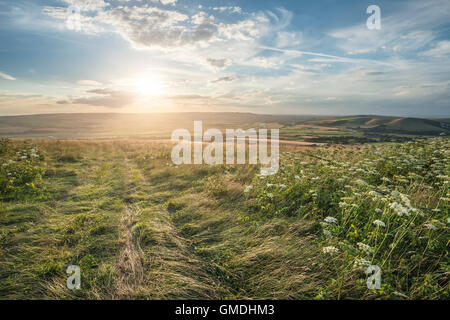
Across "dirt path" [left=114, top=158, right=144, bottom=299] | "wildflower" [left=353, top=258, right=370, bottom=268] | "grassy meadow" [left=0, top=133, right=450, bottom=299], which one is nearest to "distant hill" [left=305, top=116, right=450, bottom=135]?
"grassy meadow" [left=0, top=133, right=450, bottom=299]

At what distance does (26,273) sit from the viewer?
3318 mm

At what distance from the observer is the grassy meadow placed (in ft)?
9.86

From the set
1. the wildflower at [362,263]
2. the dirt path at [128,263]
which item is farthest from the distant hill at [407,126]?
the dirt path at [128,263]

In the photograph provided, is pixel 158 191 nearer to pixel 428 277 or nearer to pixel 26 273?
pixel 26 273

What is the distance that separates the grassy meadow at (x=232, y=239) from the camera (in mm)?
3006

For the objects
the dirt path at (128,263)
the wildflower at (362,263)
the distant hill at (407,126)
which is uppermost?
the distant hill at (407,126)

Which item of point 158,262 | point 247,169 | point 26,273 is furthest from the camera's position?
point 247,169

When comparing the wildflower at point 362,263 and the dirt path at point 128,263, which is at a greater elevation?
the wildflower at point 362,263

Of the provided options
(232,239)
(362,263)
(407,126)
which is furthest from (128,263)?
(407,126)

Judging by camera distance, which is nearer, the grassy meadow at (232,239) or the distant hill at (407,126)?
the grassy meadow at (232,239)

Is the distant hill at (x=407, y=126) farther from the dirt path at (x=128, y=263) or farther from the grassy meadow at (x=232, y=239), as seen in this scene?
the dirt path at (x=128, y=263)

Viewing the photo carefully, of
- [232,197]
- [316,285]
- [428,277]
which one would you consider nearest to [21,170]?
[232,197]

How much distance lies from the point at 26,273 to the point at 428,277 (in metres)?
5.90

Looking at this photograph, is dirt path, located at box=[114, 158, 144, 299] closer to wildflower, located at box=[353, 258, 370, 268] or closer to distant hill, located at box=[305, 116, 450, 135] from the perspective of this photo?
wildflower, located at box=[353, 258, 370, 268]
